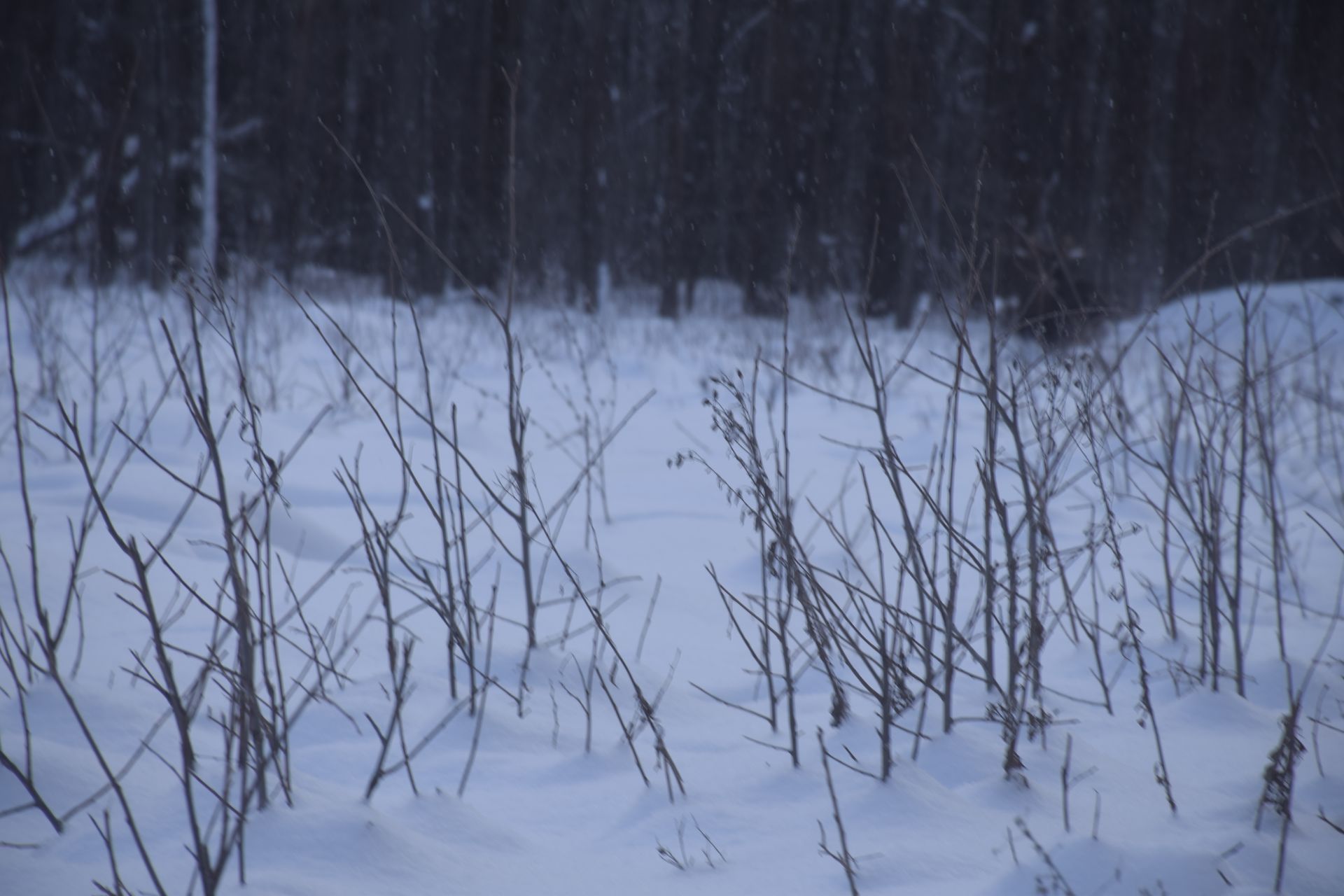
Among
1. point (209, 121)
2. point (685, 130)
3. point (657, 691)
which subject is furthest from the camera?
point (685, 130)

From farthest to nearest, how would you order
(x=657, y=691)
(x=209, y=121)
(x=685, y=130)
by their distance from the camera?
(x=685, y=130) < (x=209, y=121) < (x=657, y=691)

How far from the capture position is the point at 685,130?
13664mm

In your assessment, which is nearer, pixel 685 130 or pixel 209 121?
pixel 209 121

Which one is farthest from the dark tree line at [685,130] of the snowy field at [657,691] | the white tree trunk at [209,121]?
the snowy field at [657,691]

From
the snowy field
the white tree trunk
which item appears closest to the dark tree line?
the white tree trunk

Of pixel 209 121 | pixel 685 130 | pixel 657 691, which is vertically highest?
pixel 685 130

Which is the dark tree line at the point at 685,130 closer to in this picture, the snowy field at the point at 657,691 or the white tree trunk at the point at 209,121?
the white tree trunk at the point at 209,121

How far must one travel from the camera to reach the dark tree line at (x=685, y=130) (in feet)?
35.8

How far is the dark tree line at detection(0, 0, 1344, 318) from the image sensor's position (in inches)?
429

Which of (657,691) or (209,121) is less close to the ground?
(209,121)

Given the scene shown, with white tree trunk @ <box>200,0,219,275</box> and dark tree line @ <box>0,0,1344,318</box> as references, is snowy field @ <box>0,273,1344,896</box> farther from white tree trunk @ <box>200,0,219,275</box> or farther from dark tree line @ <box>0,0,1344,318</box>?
dark tree line @ <box>0,0,1344,318</box>

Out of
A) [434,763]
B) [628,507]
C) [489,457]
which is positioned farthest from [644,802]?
[489,457]

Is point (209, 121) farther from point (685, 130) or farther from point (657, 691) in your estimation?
point (657, 691)

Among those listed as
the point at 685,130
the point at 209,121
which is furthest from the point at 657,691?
the point at 685,130
